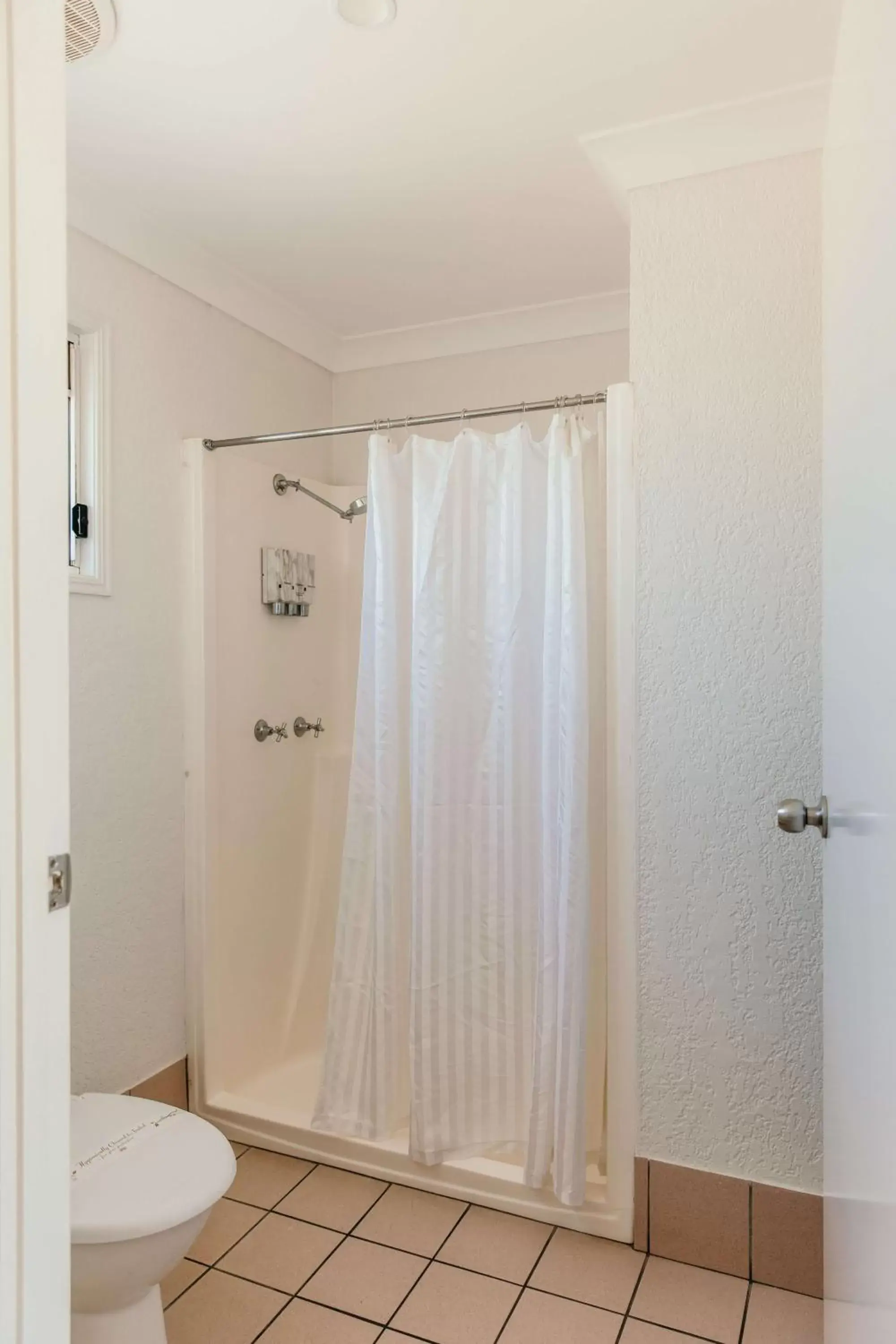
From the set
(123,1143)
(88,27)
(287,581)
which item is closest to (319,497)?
(287,581)

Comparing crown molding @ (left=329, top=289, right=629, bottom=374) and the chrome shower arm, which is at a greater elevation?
crown molding @ (left=329, top=289, right=629, bottom=374)

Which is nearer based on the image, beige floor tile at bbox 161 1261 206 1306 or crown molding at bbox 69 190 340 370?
beige floor tile at bbox 161 1261 206 1306

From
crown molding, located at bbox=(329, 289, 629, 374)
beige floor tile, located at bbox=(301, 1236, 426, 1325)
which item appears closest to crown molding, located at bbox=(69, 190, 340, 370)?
crown molding, located at bbox=(329, 289, 629, 374)

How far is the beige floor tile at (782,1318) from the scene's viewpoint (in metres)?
1.66

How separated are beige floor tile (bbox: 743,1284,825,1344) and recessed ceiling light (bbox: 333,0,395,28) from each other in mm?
2352

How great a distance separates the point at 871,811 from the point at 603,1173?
1507 mm

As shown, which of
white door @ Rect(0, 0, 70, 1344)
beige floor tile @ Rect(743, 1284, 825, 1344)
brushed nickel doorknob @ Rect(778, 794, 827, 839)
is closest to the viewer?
white door @ Rect(0, 0, 70, 1344)

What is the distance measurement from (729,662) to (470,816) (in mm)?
675

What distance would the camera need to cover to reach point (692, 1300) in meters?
1.76

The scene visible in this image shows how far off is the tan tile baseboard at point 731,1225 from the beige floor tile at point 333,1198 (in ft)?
2.03

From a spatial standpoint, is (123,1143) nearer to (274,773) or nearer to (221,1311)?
(221,1311)

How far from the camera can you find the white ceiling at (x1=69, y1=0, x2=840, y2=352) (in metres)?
1.49

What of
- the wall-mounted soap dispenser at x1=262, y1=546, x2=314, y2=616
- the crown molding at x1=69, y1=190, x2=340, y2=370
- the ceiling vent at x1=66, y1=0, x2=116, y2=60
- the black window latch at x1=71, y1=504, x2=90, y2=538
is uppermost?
the ceiling vent at x1=66, y1=0, x2=116, y2=60

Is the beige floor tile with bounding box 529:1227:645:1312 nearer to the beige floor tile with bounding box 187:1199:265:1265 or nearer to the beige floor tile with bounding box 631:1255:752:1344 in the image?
the beige floor tile with bounding box 631:1255:752:1344
